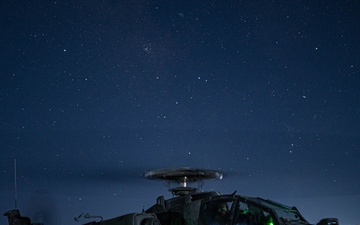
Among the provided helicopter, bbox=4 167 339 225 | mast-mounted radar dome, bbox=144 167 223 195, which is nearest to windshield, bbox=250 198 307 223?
helicopter, bbox=4 167 339 225

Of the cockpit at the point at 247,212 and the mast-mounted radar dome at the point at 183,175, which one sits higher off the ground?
the mast-mounted radar dome at the point at 183,175

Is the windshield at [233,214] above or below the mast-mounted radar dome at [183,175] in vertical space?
below

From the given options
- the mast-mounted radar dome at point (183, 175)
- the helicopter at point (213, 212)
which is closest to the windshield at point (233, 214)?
the helicopter at point (213, 212)

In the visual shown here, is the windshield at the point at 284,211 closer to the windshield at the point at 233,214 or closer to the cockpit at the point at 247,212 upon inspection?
the cockpit at the point at 247,212

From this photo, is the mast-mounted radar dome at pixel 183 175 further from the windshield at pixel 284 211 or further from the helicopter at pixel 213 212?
the windshield at pixel 284 211

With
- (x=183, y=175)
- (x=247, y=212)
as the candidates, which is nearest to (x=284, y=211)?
(x=247, y=212)

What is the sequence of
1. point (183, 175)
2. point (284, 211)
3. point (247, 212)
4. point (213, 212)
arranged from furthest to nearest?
point (183, 175) → point (213, 212) → point (284, 211) → point (247, 212)

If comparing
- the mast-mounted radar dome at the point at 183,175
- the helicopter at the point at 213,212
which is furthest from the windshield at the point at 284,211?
the mast-mounted radar dome at the point at 183,175

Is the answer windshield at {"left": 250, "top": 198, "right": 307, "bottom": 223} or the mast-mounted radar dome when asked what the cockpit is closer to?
windshield at {"left": 250, "top": 198, "right": 307, "bottom": 223}

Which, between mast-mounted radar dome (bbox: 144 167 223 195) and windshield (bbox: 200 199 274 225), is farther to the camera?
mast-mounted radar dome (bbox: 144 167 223 195)

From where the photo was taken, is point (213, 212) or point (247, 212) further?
point (213, 212)

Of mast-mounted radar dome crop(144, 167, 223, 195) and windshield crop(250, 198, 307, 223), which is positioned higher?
mast-mounted radar dome crop(144, 167, 223, 195)

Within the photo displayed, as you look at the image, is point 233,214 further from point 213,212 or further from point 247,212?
point 213,212

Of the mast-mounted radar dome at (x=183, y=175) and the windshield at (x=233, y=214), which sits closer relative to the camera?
the windshield at (x=233, y=214)
